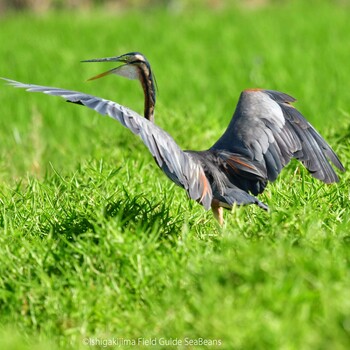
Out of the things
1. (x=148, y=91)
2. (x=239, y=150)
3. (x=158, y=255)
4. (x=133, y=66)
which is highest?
(x=133, y=66)

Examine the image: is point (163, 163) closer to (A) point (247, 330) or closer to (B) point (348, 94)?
(A) point (247, 330)

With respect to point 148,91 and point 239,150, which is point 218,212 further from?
point 148,91

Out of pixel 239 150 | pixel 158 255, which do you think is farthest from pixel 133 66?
pixel 158 255

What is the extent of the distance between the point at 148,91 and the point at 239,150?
0.60 metres

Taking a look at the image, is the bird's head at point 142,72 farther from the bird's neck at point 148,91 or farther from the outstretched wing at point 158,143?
the outstretched wing at point 158,143

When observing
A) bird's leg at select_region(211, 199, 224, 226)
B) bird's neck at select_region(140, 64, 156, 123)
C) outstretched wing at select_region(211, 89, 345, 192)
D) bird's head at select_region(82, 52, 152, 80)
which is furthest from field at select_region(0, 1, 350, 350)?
bird's head at select_region(82, 52, 152, 80)

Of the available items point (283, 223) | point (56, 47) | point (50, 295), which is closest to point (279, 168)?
point (283, 223)

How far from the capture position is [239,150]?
4.79 meters

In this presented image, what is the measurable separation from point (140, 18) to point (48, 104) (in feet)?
18.6

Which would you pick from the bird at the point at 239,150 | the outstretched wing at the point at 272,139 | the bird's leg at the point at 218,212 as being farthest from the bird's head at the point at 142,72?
the bird's leg at the point at 218,212

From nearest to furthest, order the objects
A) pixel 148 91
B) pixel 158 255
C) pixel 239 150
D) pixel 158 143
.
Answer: pixel 158 255 < pixel 158 143 < pixel 239 150 < pixel 148 91

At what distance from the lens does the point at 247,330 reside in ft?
10.8

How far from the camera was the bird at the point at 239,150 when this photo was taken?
4316 millimetres

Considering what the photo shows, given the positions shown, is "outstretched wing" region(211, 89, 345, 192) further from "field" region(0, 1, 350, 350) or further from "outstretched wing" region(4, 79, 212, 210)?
"outstretched wing" region(4, 79, 212, 210)
